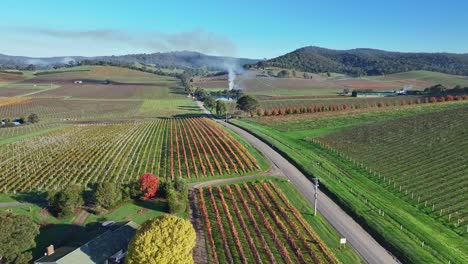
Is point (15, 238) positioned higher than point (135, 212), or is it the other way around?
point (15, 238)

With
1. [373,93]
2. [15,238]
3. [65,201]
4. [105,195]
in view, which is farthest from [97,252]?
[373,93]

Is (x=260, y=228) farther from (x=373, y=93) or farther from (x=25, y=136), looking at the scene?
(x=373, y=93)

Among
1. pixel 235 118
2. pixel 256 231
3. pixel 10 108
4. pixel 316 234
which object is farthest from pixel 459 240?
pixel 10 108

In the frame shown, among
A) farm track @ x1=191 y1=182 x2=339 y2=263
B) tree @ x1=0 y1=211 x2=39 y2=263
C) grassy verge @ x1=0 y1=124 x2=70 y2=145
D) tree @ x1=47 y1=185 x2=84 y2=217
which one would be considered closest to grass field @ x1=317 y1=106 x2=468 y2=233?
farm track @ x1=191 y1=182 x2=339 y2=263

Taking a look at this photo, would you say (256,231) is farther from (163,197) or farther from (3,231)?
(3,231)

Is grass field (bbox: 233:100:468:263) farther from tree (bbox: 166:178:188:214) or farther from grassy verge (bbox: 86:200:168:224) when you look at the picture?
grassy verge (bbox: 86:200:168:224)

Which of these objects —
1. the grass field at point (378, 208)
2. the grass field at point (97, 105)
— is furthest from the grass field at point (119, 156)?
the grass field at point (97, 105)

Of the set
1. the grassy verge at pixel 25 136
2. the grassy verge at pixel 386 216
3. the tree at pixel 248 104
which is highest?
the tree at pixel 248 104

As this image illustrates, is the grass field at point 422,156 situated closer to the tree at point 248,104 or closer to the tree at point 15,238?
the tree at point 248,104
